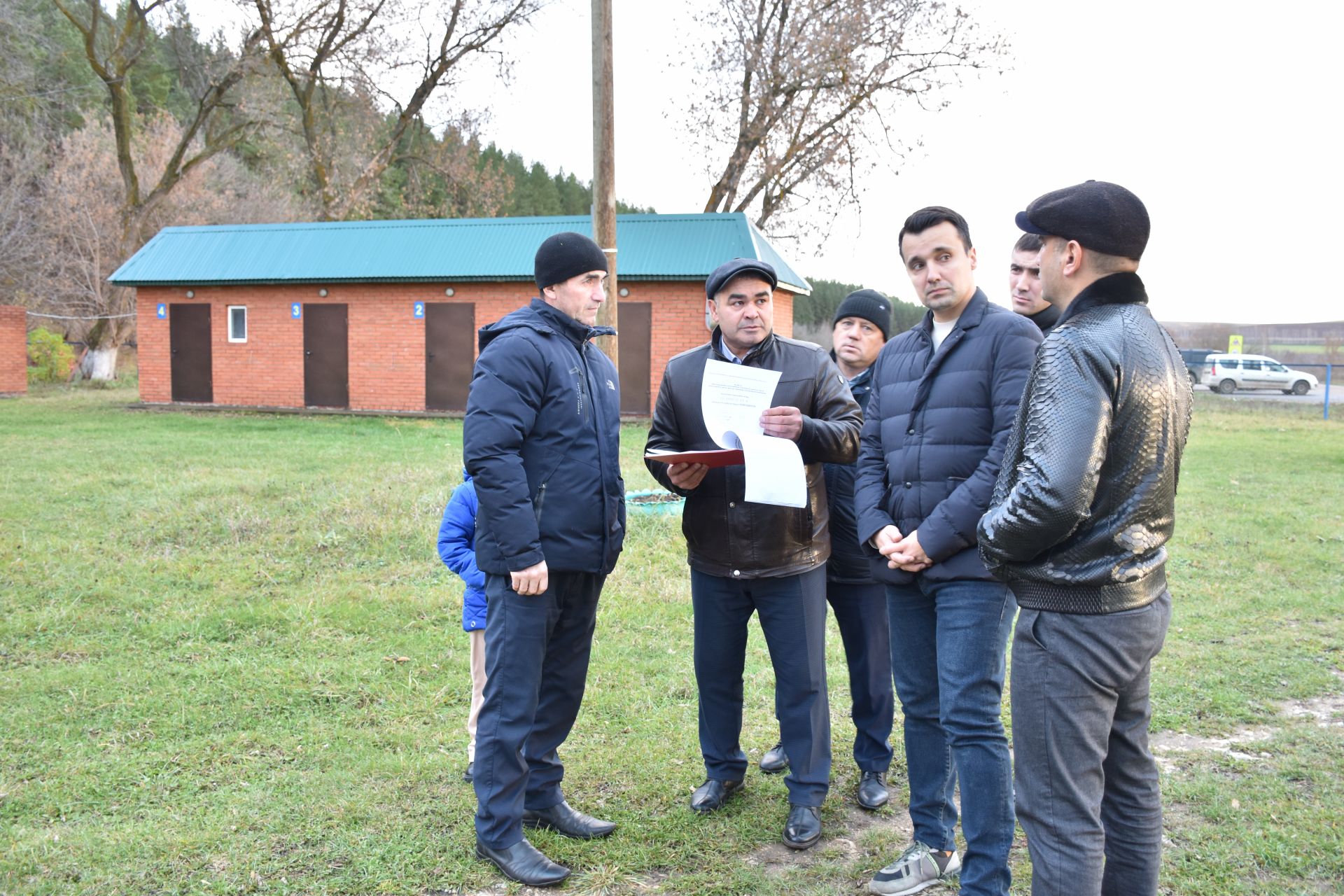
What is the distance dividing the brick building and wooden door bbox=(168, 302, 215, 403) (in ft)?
0.11

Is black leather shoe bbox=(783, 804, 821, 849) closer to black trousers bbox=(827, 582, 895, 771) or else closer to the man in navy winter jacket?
the man in navy winter jacket

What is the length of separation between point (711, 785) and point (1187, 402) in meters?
2.33

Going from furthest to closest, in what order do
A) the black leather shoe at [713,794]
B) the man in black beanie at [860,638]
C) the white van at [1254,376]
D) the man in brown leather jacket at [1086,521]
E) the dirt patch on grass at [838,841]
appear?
the white van at [1254,376] → the man in black beanie at [860,638] → the black leather shoe at [713,794] → the dirt patch on grass at [838,841] → the man in brown leather jacket at [1086,521]

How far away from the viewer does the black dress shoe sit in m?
3.20

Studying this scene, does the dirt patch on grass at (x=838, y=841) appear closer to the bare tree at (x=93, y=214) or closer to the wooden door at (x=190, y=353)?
the wooden door at (x=190, y=353)

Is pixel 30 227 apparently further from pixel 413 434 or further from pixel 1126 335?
pixel 1126 335

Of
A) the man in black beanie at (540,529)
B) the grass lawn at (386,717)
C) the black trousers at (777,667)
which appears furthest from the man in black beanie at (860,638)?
the man in black beanie at (540,529)

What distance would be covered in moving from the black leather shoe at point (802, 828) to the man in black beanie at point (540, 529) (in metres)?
0.68

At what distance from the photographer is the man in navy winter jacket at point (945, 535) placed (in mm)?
2947

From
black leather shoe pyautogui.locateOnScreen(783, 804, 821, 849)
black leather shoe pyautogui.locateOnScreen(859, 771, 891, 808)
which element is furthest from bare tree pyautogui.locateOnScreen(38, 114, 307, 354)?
black leather shoe pyautogui.locateOnScreen(783, 804, 821, 849)

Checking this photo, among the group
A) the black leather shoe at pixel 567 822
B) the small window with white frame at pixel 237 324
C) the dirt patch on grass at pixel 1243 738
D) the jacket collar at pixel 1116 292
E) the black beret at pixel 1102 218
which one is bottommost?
the black leather shoe at pixel 567 822

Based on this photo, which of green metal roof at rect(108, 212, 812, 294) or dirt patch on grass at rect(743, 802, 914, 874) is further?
green metal roof at rect(108, 212, 812, 294)

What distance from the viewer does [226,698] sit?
15.7 ft

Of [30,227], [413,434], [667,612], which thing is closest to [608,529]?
[667,612]
